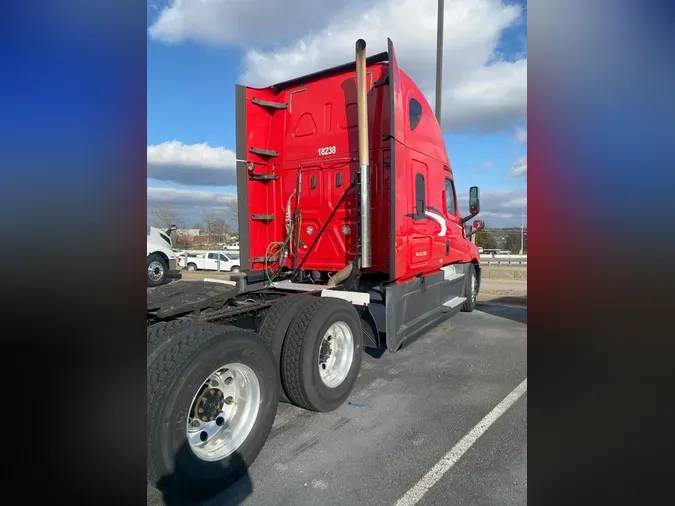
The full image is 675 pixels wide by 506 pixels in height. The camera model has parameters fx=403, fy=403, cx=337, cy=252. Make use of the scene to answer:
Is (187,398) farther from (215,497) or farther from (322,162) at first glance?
(322,162)

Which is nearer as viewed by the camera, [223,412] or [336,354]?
[223,412]

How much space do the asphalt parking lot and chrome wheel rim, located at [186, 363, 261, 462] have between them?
297 millimetres

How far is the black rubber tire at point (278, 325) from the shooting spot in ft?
12.0

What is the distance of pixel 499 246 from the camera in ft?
119

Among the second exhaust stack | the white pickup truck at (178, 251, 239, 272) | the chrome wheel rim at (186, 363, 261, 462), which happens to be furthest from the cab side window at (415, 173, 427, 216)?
the white pickup truck at (178, 251, 239, 272)

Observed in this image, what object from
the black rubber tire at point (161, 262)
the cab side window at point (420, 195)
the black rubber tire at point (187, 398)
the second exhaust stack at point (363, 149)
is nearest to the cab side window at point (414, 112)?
the cab side window at point (420, 195)

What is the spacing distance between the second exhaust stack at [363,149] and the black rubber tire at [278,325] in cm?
110

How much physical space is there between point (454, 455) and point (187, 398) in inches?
80.2

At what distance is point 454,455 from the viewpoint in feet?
10.2

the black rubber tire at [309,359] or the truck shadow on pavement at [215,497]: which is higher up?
the black rubber tire at [309,359]

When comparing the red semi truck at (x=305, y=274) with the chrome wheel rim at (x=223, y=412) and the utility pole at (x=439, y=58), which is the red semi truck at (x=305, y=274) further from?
the utility pole at (x=439, y=58)

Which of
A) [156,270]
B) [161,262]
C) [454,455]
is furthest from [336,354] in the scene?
[161,262]
